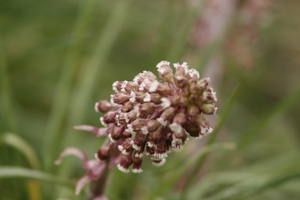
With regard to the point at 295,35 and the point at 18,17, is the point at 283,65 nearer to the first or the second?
the point at 295,35

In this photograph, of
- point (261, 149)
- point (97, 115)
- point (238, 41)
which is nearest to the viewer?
point (238, 41)

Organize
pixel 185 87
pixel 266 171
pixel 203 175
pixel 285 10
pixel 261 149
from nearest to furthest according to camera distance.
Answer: pixel 185 87 < pixel 266 171 < pixel 203 175 < pixel 261 149 < pixel 285 10

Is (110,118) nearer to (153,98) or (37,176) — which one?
(153,98)

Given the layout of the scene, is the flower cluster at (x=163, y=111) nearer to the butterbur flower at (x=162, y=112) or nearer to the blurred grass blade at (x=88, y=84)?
the butterbur flower at (x=162, y=112)

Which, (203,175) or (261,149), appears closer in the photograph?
(203,175)

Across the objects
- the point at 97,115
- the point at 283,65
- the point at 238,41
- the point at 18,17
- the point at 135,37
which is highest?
the point at 283,65

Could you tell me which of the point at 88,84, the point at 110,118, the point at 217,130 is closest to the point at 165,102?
the point at 110,118

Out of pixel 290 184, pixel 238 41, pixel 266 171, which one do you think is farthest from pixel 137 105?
pixel 238 41

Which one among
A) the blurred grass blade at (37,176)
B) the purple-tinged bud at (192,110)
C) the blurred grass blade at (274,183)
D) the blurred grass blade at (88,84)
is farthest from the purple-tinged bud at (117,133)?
the blurred grass blade at (88,84)
